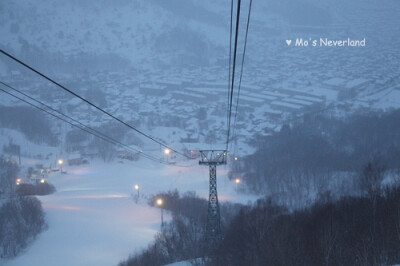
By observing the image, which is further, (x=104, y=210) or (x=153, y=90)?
(x=153, y=90)

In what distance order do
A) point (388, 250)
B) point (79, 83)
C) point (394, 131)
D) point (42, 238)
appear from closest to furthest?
point (388, 250) < point (42, 238) < point (394, 131) < point (79, 83)

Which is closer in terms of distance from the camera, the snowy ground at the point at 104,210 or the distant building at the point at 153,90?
the snowy ground at the point at 104,210

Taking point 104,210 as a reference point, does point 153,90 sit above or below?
above

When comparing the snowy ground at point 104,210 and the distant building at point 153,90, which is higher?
the distant building at point 153,90

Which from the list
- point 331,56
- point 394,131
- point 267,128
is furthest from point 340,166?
point 331,56

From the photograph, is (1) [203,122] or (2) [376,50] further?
(2) [376,50]

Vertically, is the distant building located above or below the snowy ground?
above

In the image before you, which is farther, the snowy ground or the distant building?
the distant building

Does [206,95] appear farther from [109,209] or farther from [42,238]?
[42,238]
